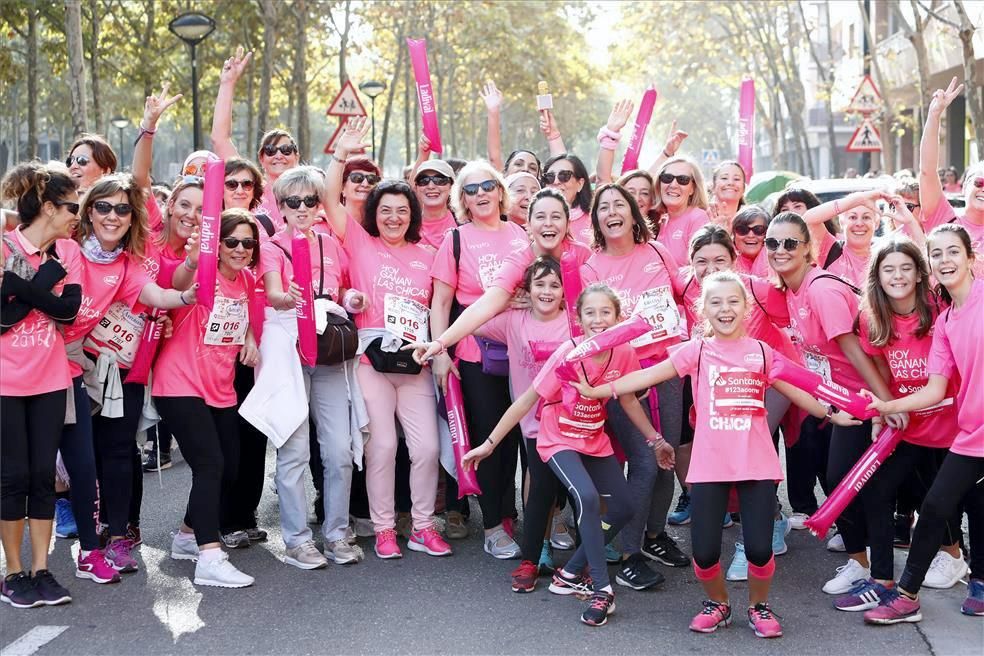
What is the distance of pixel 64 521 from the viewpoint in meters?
7.37

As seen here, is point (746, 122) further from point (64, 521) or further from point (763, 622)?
point (64, 521)

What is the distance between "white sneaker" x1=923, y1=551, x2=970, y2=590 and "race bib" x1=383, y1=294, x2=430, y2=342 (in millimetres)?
2805

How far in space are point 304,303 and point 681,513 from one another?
9.04ft

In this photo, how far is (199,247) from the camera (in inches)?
250

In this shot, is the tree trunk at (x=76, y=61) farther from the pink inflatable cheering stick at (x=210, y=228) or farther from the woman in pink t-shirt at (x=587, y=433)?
the woman in pink t-shirt at (x=587, y=433)

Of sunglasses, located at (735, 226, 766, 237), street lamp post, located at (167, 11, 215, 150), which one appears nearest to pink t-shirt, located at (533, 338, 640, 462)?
sunglasses, located at (735, 226, 766, 237)

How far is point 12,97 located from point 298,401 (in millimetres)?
43441

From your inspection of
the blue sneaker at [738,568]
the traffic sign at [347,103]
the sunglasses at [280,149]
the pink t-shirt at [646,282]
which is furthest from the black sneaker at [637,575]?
the traffic sign at [347,103]

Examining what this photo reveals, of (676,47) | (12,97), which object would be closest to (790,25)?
(676,47)

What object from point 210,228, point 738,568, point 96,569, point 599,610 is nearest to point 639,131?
point 738,568

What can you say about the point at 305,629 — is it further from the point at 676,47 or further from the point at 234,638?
the point at 676,47

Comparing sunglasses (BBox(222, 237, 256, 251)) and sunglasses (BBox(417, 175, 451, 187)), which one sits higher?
Result: sunglasses (BBox(417, 175, 451, 187))

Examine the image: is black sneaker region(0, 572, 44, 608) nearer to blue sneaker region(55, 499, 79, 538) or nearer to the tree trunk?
blue sneaker region(55, 499, 79, 538)

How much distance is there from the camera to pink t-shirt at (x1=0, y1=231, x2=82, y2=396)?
5.84 metres
